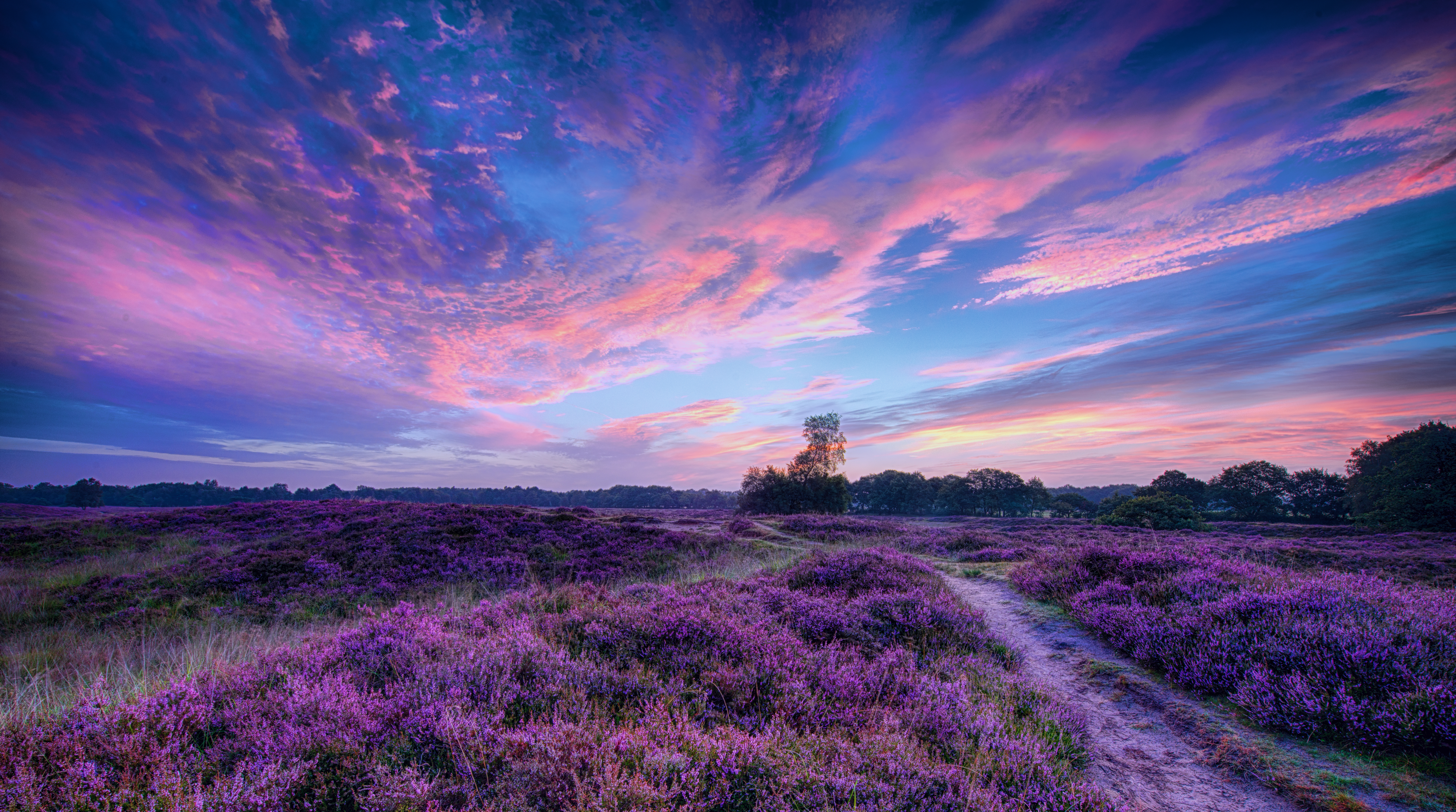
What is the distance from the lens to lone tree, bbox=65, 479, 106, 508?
2056 inches

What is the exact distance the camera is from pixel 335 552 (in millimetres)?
15836

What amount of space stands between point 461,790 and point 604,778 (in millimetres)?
979

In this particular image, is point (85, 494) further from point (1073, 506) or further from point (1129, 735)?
point (1073, 506)

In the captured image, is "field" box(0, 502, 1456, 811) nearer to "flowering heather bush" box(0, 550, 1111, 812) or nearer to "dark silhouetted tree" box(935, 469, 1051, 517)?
"flowering heather bush" box(0, 550, 1111, 812)

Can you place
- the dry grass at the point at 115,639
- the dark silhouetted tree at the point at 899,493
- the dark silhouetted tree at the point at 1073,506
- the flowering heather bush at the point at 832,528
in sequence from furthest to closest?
the dark silhouetted tree at the point at 899,493
the dark silhouetted tree at the point at 1073,506
the flowering heather bush at the point at 832,528
the dry grass at the point at 115,639

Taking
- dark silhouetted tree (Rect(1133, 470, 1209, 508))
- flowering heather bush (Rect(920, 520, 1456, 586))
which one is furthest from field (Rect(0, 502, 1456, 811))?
dark silhouetted tree (Rect(1133, 470, 1209, 508))

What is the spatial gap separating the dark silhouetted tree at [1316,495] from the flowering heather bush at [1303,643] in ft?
249

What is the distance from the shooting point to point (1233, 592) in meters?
7.28

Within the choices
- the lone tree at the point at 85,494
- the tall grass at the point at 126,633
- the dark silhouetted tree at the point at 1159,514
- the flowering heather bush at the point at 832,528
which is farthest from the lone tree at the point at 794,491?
the lone tree at the point at 85,494

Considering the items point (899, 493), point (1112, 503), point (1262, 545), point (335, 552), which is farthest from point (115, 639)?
point (899, 493)

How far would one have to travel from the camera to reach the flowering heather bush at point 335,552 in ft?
39.5

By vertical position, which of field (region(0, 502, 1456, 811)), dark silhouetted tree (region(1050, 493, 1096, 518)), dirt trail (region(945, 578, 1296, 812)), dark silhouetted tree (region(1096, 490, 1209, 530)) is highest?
field (region(0, 502, 1456, 811))

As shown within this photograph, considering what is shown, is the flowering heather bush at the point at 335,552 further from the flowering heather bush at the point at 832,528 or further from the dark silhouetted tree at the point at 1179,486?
the dark silhouetted tree at the point at 1179,486

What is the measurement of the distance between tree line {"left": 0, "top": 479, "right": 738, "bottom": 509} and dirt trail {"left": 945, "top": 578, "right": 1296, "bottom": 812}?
126ft
